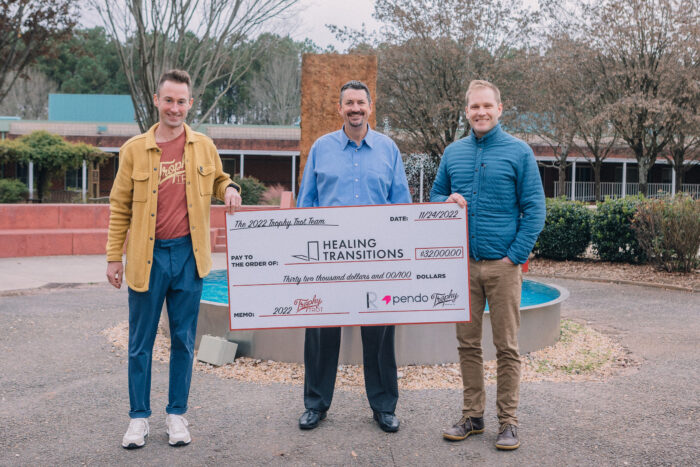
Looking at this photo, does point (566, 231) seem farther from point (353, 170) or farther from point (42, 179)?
point (42, 179)

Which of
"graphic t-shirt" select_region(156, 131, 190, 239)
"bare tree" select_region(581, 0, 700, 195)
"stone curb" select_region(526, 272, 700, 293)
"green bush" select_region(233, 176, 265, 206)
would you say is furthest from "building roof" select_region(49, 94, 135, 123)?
"graphic t-shirt" select_region(156, 131, 190, 239)

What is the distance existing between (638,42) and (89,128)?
25.7 meters

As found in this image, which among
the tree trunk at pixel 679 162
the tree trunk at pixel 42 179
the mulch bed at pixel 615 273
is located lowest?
the mulch bed at pixel 615 273

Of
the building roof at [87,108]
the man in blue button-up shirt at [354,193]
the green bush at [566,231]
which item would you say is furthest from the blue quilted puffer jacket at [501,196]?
the building roof at [87,108]

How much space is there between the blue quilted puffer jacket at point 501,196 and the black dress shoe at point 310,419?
141 cm

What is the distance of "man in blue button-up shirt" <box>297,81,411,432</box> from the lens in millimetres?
4074

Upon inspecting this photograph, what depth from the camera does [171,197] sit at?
3812 mm

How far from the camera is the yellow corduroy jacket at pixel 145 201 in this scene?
147 inches

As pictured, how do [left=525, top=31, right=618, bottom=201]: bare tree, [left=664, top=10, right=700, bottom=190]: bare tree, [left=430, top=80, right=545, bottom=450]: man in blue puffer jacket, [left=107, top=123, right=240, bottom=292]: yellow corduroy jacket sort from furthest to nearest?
[left=525, top=31, right=618, bottom=201]: bare tree → [left=664, top=10, right=700, bottom=190]: bare tree → [left=430, top=80, right=545, bottom=450]: man in blue puffer jacket → [left=107, top=123, right=240, bottom=292]: yellow corduroy jacket

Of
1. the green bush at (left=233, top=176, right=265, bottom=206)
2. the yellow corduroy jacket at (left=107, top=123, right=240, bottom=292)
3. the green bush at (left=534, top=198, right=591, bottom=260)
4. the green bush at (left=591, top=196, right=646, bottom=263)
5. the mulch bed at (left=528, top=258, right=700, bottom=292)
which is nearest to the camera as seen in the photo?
the yellow corduroy jacket at (left=107, top=123, right=240, bottom=292)

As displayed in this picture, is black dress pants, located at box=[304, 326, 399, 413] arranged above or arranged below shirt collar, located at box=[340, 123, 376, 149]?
below

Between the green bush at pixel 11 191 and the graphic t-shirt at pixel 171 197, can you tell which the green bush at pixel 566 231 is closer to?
the graphic t-shirt at pixel 171 197

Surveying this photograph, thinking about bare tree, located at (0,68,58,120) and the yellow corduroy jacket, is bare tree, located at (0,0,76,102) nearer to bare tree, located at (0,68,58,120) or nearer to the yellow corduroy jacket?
the yellow corduroy jacket

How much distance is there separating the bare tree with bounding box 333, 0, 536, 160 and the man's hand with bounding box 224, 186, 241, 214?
55.3ft
